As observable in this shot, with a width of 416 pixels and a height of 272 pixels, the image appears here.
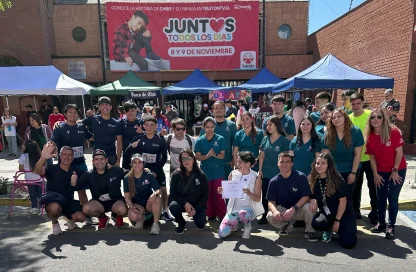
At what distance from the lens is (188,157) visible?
429cm

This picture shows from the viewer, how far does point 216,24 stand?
16297 mm

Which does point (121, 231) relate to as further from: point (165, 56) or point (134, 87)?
point (165, 56)

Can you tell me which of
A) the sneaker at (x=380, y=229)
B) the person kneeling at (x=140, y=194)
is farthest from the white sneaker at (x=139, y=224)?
the sneaker at (x=380, y=229)

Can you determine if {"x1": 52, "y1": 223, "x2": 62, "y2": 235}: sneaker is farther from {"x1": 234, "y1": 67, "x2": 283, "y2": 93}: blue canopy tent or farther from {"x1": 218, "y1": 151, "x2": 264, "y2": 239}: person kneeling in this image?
{"x1": 234, "y1": 67, "x2": 283, "y2": 93}: blue canopy tent

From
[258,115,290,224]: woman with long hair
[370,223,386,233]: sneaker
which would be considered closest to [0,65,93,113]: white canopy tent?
[258,115,290,224]: woman with long hair

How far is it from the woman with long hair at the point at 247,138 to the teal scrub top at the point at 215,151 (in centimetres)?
28

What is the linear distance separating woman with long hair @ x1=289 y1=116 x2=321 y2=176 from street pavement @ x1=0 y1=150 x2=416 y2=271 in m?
0.97

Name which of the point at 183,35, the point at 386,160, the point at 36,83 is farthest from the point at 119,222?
the point at 183,35

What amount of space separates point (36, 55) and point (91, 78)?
2879 mm

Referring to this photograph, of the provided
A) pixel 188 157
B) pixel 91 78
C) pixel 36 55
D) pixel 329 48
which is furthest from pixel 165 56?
pixel 188 157

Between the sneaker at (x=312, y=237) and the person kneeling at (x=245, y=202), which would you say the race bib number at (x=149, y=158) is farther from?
the sneaker at (x=312, y=237)

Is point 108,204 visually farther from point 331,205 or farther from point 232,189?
point 331,205

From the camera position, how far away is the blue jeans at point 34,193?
5.12m

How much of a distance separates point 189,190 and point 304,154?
5.79 ft
